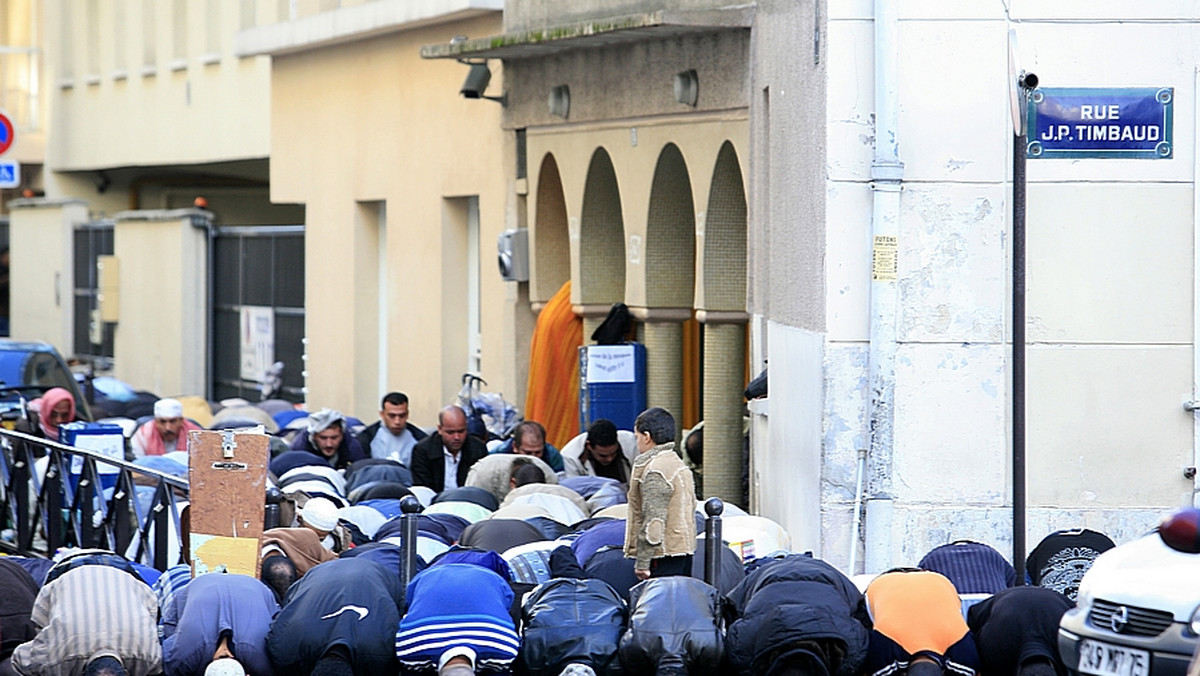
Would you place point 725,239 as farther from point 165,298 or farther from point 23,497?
point 165,298

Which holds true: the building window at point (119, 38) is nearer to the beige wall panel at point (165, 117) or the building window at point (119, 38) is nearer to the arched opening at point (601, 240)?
the beige wall panel at point (165, 117)

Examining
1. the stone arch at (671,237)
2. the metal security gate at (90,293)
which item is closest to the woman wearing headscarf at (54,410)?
the stone arch at (671,237)

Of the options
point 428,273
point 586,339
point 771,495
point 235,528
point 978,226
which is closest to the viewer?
point 235,528

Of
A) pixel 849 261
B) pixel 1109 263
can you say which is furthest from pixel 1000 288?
pixel 849 261

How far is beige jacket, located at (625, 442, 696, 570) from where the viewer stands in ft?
32.8

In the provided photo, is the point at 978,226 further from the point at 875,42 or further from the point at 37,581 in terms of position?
the point at 37,581

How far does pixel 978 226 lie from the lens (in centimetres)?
1106

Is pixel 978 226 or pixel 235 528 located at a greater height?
pixel 978 226

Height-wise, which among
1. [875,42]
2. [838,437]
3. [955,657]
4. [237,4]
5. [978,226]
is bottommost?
[955,657]

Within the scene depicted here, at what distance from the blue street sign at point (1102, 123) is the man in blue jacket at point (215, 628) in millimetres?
4736

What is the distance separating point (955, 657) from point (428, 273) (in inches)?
510

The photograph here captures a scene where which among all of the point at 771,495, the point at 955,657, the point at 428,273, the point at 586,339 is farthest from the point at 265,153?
the point at 955,657

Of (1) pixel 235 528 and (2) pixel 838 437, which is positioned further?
(2) pixel 838 437

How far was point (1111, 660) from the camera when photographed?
7.29 meters
